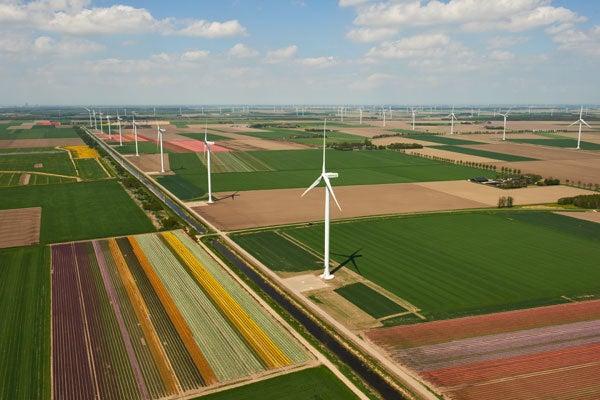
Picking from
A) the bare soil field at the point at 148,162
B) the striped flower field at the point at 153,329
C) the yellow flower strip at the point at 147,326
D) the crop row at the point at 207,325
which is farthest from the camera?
the bare soil field at the point at 148,162

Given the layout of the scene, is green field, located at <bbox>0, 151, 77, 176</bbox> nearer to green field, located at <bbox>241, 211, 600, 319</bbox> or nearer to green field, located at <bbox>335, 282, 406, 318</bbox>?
green field, located at <bbox>241, 211, 600, 319</bbox>

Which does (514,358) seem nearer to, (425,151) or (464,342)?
(464,342)

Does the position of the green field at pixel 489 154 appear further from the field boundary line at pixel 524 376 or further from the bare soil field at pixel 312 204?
the field boundary line at pixel 524 376

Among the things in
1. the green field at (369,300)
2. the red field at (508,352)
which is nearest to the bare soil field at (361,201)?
Result: the green field at (369,300)

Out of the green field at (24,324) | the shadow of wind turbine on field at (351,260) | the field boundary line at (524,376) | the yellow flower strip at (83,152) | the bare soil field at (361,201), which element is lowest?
the field boundary line at (524,376)

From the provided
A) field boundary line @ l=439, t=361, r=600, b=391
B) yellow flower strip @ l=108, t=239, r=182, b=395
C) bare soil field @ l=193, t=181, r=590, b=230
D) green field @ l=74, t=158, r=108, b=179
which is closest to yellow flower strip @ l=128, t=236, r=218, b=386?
yellow flower strip @ l=108, t=239, r=182, b=395

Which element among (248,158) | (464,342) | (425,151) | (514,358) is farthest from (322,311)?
(425,151)
